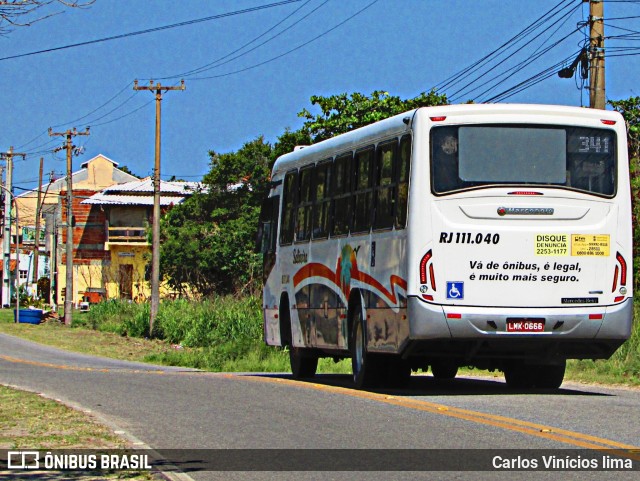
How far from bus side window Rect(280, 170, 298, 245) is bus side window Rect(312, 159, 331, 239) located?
46.6 inches

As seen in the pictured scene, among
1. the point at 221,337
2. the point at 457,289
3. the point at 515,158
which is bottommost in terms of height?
the point at 221,337

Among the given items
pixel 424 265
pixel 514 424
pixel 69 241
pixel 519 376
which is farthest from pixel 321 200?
pixel 69 241

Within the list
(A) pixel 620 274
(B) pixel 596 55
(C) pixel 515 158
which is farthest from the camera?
(B) pixel 596 55

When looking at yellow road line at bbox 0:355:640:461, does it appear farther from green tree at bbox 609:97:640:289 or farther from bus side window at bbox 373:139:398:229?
green tree at bbox 609:97:640:289

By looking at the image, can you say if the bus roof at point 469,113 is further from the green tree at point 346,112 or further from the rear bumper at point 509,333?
the green tree at point 346,112

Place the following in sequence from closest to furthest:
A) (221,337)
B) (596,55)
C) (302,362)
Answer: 1. (302,362)
2. (596,55)
3. (221,337)

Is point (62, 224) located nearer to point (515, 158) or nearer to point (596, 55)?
point (596, 55)

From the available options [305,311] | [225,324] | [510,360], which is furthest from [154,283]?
[510,360]

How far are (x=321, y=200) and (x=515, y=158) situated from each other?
4800 millimetres

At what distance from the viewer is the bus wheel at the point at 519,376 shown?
19062 millimetres

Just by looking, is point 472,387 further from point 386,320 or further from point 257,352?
point 257,352

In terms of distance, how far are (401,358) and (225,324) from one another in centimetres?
2629

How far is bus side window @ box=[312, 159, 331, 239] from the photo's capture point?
20250mm

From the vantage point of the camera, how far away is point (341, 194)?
768 inches
